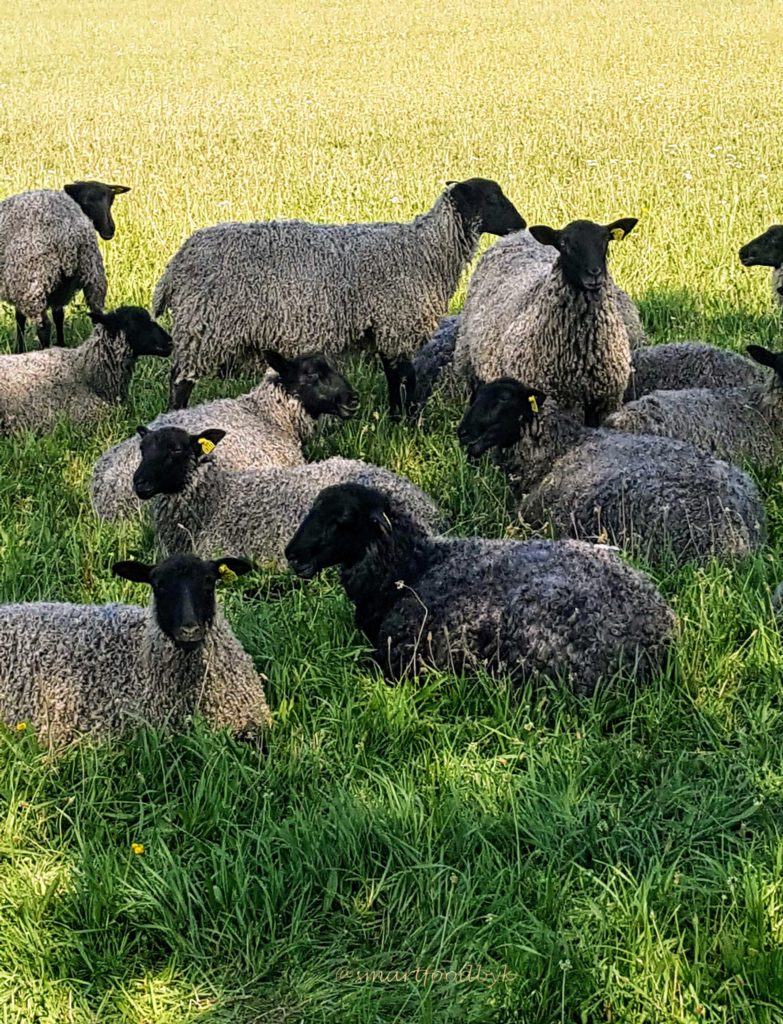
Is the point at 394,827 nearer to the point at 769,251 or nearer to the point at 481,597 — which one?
the point at 481,597

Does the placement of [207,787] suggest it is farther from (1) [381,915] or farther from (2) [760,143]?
(2) [760,143]

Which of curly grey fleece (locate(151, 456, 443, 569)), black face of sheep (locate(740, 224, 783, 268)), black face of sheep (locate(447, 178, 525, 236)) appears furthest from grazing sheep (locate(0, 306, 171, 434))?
black face of sheep (locate(740, 224, 783, 268))

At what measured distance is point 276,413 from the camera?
716 cm

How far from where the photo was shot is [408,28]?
3619 centimetres

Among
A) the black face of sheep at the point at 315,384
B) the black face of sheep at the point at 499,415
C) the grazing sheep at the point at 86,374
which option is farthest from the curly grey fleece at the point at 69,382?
the black face of sheep at the point at 499,415

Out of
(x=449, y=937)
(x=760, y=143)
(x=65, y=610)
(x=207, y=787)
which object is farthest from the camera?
(x=760, y=143)

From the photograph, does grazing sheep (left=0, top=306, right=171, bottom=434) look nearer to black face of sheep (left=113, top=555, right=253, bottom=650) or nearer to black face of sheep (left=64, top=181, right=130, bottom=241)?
black face of sheep (left=64, top=181, right=130, bottom=241)

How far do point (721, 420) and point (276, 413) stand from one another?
8.15 feet

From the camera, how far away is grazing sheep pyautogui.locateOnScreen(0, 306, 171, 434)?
770cm

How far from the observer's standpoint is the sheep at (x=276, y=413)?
6.70 metres

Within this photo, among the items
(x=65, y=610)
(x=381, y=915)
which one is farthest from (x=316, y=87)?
(x=381, y=915)

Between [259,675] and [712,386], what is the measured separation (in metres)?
3.89

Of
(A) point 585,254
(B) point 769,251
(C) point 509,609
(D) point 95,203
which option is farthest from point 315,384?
(D) point 95,203

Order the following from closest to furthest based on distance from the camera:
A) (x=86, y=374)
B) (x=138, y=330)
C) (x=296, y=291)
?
(x=296, y=291) → (x=138, y=330) → (x=86, y=374)
